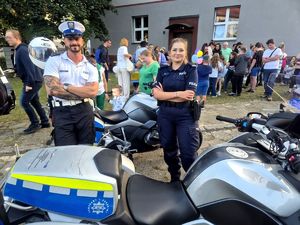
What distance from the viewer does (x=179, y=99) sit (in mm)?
2719

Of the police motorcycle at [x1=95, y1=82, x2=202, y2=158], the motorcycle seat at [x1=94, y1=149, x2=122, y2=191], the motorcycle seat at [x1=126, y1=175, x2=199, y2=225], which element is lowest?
the police motorcycle at [x1=95, y1=82, x2=202, y2=158]

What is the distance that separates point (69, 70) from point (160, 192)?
1776mm

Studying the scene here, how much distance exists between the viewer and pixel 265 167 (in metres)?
1.50

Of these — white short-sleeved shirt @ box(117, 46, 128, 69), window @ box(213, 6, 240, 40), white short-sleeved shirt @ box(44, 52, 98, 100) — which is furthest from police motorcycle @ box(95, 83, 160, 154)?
window @ box(213, 6, 240, 40)

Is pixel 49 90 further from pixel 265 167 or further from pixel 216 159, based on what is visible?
pixel 265 167

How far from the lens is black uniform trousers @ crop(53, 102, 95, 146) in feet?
9.08

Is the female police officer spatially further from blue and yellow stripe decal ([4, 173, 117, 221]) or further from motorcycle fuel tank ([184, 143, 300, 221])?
blue and yellow stripe decal ([4, 173, 117, 221])

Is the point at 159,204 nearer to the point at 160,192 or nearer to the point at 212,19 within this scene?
the point at 160,192

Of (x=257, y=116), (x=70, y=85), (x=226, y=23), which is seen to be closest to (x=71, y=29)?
(x=70, y=85)

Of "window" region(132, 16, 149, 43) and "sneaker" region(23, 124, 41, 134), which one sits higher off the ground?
"window" region(132, 16, 149, 43)

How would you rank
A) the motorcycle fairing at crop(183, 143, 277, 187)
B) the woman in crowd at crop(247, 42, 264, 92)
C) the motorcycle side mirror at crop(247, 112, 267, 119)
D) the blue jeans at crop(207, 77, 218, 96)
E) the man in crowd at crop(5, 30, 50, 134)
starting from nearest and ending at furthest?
the motorcycle fairing at crop(183, 143, 277, 187) < the motorcycle side mirror at crop(247, 112, 267, 119) < the man in crowd at crop(5, 30, 50, 134) < the blue jeans at crop(207, 77, 218, 96) < the woman in crowd at crop(247, 42, 264, 92)

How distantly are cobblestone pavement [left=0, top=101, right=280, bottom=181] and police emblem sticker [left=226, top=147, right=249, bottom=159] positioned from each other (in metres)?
1.44

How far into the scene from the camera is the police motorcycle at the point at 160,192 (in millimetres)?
1411

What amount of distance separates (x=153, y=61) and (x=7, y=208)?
425 cm
